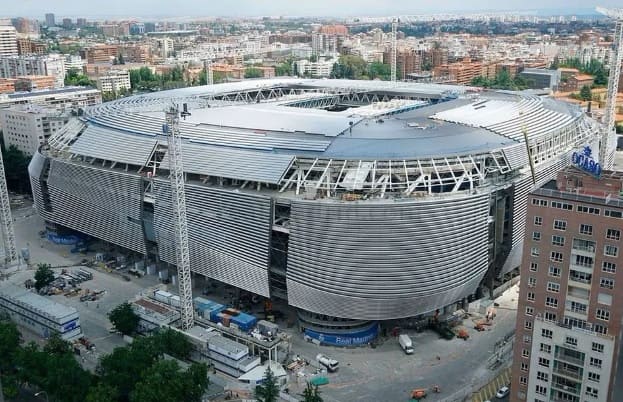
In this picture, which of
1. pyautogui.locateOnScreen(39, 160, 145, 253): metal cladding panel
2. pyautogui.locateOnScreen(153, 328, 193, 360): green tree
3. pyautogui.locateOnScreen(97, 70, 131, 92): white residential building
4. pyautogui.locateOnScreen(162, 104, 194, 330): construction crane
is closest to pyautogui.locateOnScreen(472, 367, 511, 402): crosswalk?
pyautogui.locateOnScreen(153, 328, 193, 360): green tree

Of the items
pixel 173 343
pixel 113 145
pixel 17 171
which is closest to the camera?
pixel 173 343

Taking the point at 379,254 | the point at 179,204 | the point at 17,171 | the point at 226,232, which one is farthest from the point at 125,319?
the point at 17,171

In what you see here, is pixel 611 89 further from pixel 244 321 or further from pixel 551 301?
pixel 244 321

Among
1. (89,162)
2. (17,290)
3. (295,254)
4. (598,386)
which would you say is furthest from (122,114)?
(598,386)

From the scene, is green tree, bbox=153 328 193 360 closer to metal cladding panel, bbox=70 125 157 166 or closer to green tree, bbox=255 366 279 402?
green tree, bbox=255 366 279 402

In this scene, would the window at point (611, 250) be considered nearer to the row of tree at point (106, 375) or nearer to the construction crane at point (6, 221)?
the row of tree at point (106, 375)

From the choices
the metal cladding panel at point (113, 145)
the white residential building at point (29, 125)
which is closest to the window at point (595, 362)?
the metal cladding panel at point (113, 145)

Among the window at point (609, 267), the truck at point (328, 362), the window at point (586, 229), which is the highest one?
the window at point (586, 229)
